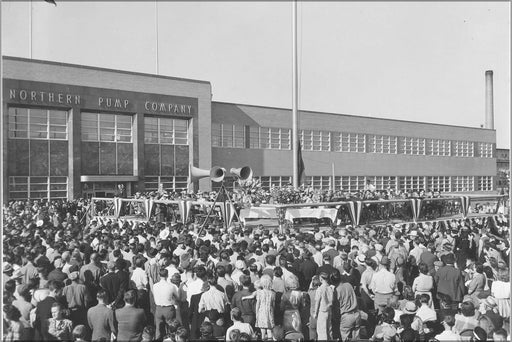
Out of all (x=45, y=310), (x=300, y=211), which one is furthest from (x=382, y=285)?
(x=300, y=211)

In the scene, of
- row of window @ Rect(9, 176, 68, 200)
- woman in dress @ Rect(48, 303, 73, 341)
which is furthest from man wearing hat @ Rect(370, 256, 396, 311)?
row of window @ Rect(9, 176, 68, 200)

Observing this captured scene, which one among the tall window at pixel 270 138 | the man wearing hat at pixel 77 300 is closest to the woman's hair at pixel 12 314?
the man wearing hat at pixel 77 300

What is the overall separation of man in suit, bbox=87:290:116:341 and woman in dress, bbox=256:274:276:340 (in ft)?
6.42

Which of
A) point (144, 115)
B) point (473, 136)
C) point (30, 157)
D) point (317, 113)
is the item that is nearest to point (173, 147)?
point (144, 115)

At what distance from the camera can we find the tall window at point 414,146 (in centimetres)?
4799

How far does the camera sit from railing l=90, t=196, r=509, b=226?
59.2 ft

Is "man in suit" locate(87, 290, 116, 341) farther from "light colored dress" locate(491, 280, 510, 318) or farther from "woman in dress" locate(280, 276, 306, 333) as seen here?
"light colored dress" locate(491, 280, 510, 318)

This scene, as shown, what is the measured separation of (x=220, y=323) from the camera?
21.6ft

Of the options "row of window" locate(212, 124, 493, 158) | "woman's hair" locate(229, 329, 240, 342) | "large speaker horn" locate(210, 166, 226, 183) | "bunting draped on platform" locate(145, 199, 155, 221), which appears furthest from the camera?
"row of window" locate(212, 124, 493, 158)

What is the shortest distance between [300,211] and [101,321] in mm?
12947

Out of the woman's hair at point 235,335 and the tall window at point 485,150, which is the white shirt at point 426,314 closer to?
the woman's hair at point 235,335

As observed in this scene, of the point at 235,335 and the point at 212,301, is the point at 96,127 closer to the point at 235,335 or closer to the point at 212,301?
the point at 212,301

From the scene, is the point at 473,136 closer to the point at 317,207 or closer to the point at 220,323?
the point at 317,207

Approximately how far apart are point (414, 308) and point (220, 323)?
264 centimetres
